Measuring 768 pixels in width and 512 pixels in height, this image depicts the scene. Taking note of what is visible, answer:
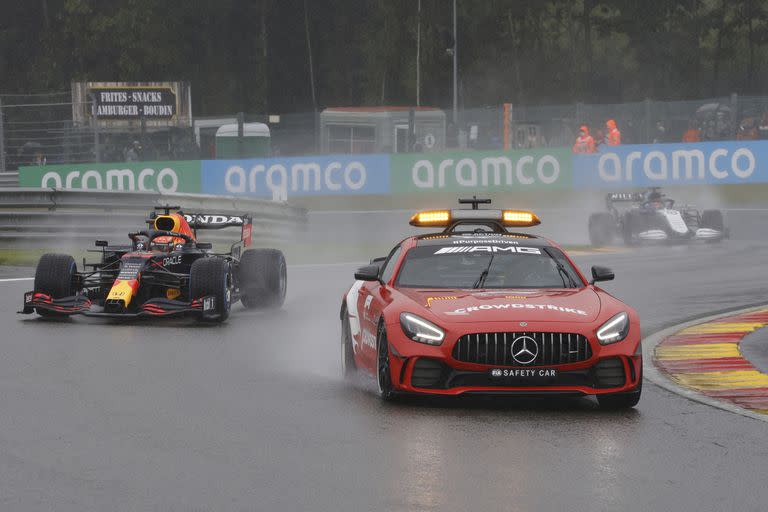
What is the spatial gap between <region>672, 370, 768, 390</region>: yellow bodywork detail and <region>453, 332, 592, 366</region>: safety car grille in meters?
1.92

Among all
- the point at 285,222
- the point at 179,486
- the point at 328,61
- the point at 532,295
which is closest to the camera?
the point at 179,486

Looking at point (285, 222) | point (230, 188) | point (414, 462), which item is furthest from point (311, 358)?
point (230, 188)

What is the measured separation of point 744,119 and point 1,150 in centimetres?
1749

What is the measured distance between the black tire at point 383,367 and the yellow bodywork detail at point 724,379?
2.48 metres

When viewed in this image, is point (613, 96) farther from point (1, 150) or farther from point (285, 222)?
point (285, 222)

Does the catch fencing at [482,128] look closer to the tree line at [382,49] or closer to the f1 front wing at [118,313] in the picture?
the f1 front wing at [118,313]

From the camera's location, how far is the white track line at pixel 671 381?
31.1 feet

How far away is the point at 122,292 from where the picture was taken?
47.3 ft

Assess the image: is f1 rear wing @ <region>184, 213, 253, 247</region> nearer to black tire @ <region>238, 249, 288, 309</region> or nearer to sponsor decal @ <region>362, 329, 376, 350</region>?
black tire @ <region>238, 249, 288, 309</region>

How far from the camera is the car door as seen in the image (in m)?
9.85

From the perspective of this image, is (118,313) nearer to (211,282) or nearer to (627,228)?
(211,282)

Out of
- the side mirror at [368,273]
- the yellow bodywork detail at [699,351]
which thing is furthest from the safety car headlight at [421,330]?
the yellow bodywork detail at [699,351]

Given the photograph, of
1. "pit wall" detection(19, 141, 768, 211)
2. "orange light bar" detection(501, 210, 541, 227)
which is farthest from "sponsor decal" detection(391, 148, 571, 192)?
"orange light bar" detection(501, 210, 541, 227)

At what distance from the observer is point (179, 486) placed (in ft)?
22.6
